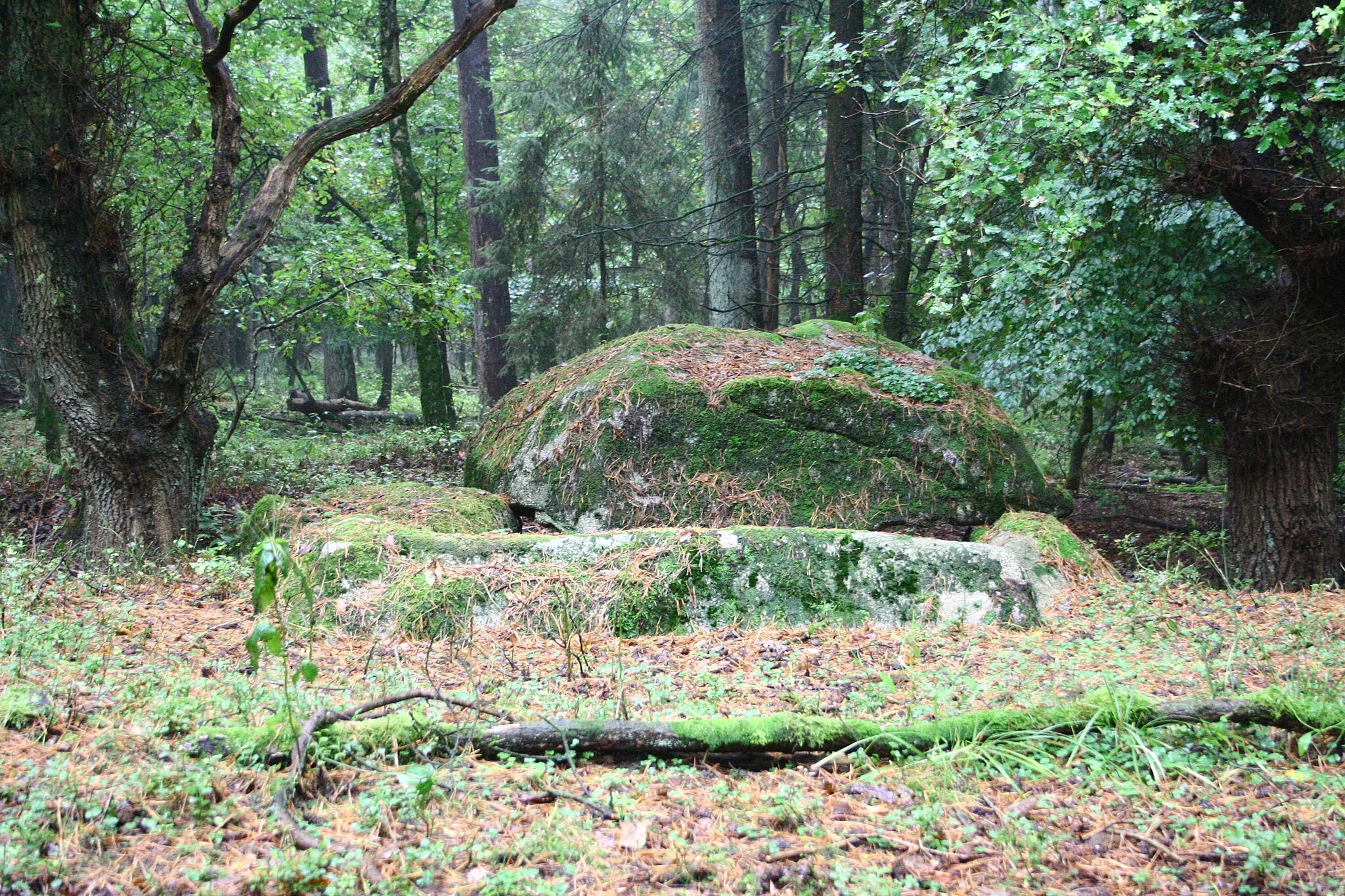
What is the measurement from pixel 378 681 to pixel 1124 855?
2.98 metres

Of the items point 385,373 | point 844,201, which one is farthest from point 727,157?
point 385,373

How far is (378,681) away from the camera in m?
3.83

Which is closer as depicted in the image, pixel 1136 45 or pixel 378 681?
pixel 378 681

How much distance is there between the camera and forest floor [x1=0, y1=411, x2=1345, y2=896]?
235 centimetres

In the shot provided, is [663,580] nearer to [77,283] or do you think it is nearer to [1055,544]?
[1055,544]

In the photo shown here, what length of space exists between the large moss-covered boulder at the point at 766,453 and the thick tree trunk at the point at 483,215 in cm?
762

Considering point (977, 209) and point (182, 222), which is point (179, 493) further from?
point (977, 209)

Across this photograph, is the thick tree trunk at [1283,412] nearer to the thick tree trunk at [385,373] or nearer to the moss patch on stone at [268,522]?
the moss patch on stone at [268,522]

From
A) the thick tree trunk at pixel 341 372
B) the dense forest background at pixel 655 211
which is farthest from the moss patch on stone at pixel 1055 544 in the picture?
the thick tree trunk at pixel 341 372

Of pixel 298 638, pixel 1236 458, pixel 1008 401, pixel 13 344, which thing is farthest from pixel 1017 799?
pixel 13 344

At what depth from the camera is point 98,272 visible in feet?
20.8

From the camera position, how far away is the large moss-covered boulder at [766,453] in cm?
683

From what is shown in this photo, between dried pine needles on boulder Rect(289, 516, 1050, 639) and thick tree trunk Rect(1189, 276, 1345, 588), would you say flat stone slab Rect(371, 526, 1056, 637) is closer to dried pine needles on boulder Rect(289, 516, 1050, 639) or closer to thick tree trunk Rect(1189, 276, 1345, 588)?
dried pine needles on boulder Rect(289, 516, 1050, 639)

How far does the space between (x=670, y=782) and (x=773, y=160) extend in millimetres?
16072
